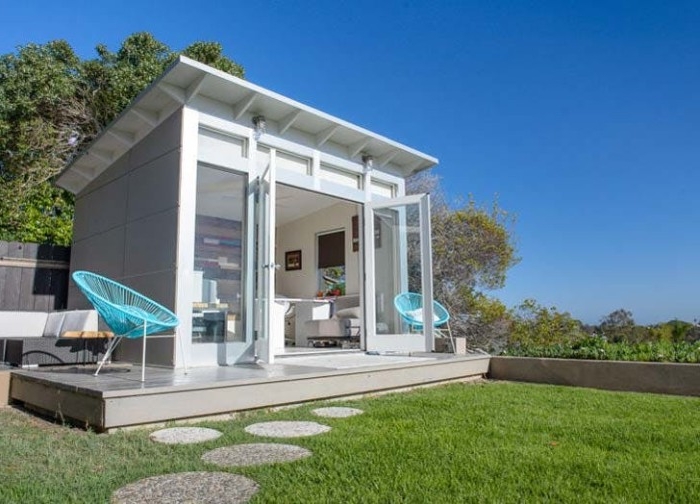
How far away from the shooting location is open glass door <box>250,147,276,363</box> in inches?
203

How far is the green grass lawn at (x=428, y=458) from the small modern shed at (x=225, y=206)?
161cm

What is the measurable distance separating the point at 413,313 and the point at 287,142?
2.81 m

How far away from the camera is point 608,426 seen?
10.9 feet

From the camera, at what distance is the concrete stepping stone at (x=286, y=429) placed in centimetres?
311

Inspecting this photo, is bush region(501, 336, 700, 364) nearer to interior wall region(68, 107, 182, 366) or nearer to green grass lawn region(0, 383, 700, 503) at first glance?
green grass lawn region(0, 383, 700, 503)

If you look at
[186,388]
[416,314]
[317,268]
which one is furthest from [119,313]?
[317,268]

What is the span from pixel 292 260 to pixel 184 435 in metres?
8.13

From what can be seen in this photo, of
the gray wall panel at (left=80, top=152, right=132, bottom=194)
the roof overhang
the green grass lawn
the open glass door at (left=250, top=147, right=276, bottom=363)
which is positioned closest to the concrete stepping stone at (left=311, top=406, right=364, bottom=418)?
the green grass lawn

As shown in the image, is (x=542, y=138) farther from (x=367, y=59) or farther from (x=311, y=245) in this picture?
(x=311, y=245)

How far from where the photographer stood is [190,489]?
6.83 feet

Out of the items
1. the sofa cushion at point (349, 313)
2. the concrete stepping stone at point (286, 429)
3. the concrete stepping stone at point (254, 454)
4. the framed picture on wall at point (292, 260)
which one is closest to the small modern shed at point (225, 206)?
the sofa cushion at point (349, 313)

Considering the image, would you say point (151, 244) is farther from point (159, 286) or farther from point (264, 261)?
point (264, 261)

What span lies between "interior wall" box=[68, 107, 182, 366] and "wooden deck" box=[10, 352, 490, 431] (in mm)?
862

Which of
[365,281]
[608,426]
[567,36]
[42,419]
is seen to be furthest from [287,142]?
[567,36]
